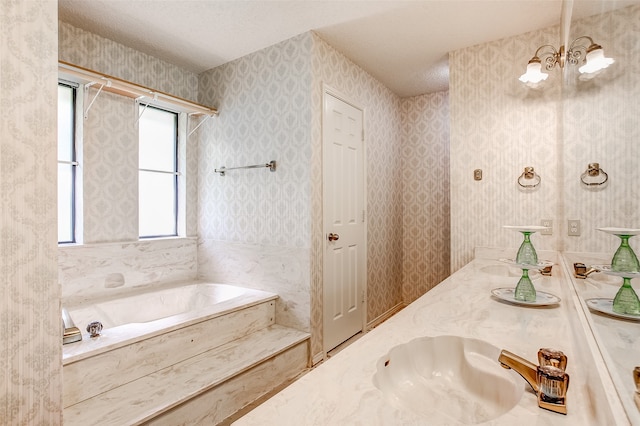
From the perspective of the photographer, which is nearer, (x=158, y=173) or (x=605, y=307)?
(x=605, y=307)

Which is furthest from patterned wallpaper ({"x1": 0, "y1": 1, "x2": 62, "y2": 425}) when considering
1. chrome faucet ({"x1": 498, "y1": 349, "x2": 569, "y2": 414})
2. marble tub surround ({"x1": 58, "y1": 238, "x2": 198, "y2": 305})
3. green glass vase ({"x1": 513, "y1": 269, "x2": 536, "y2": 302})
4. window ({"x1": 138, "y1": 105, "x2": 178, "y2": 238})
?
window ({"x1": 138, "y1": 105, "x2": 178, "y2": 238})

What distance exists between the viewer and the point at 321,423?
0.63 m

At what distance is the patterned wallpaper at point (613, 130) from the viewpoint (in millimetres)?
632

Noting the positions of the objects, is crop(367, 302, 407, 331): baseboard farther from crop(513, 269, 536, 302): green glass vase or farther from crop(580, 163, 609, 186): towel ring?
crop(580, 163, 609, 186): towel ring

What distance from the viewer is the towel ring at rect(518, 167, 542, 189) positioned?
246 cm

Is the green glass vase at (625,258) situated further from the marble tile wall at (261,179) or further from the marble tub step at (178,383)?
the marble tile wall at (261,179)

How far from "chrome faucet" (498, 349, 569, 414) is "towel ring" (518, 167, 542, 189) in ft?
6.83

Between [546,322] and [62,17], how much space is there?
3.37m

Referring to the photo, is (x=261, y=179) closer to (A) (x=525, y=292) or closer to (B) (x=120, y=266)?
(B) (x=120, y=266)

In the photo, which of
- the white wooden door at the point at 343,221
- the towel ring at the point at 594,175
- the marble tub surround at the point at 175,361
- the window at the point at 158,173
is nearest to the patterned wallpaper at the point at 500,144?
the white wooden door at the point at 343,221

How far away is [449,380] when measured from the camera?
94 cm

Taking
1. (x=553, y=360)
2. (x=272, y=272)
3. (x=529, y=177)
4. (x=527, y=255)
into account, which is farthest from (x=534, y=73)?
(x=272, y=272)

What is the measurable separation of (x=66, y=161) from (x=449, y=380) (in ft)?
9.49

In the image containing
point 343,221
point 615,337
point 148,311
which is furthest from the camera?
point 343,221
